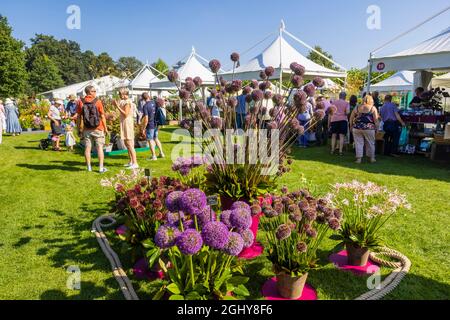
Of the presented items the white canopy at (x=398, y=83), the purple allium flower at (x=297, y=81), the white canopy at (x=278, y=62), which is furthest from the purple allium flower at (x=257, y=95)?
the white canopy at (x=398, y=83)

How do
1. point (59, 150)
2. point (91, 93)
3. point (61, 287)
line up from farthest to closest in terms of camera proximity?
1. point (59, 150)
2. point (91, 93)
3. point (61, 287)

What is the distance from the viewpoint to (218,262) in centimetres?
231

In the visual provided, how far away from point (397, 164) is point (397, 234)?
4.37 metres

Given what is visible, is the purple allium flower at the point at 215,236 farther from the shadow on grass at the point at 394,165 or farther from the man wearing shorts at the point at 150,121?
the man wearing shorts at the point at 150,121

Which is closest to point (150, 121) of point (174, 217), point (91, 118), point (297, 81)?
point (91, 118)

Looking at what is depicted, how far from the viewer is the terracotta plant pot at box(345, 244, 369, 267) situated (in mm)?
2937

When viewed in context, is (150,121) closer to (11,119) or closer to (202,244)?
(202,244)

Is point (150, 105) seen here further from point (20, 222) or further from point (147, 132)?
point (20, 222)

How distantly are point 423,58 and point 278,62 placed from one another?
175 inches

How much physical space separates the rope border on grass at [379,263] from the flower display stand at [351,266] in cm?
10

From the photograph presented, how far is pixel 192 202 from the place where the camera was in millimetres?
1976

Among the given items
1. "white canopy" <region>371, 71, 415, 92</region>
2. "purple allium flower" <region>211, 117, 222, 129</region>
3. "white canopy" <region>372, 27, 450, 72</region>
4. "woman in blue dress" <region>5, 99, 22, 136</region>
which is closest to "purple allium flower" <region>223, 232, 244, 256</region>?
"purple allium flower" <region>211, 117, 222, 129</region>

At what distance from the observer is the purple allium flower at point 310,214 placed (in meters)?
2.26
